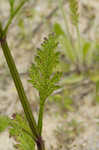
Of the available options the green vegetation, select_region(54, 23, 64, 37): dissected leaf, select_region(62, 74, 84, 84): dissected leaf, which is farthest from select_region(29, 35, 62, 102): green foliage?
select_region(54, 23, 64, 37): dissected leaf

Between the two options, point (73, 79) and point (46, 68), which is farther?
point (73, 79)

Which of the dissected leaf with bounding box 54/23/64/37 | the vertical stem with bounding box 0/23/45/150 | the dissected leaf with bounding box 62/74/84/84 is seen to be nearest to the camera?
the vertical stem with bounding box 0/23/45/150

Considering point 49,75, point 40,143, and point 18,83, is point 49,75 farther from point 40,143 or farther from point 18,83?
point 40,143

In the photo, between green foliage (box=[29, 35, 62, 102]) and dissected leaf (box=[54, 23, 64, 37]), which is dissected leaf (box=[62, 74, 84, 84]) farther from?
green foliage (box=[29, 35, 62, 102])

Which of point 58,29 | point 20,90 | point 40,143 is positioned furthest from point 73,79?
point 20,90

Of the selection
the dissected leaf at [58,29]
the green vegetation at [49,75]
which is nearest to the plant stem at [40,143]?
the green vegetation at [49,75]

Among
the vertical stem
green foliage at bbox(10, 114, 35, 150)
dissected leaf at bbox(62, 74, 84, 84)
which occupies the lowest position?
dissected leaf at bbox(62, 74, 84, 84)

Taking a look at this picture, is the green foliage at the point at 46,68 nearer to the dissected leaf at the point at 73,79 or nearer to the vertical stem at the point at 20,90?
the vertical stem at the point at 20,90

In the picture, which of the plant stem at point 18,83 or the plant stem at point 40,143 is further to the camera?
the plant stem at point 40,143

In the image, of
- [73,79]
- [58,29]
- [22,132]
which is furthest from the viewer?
[58,29]
